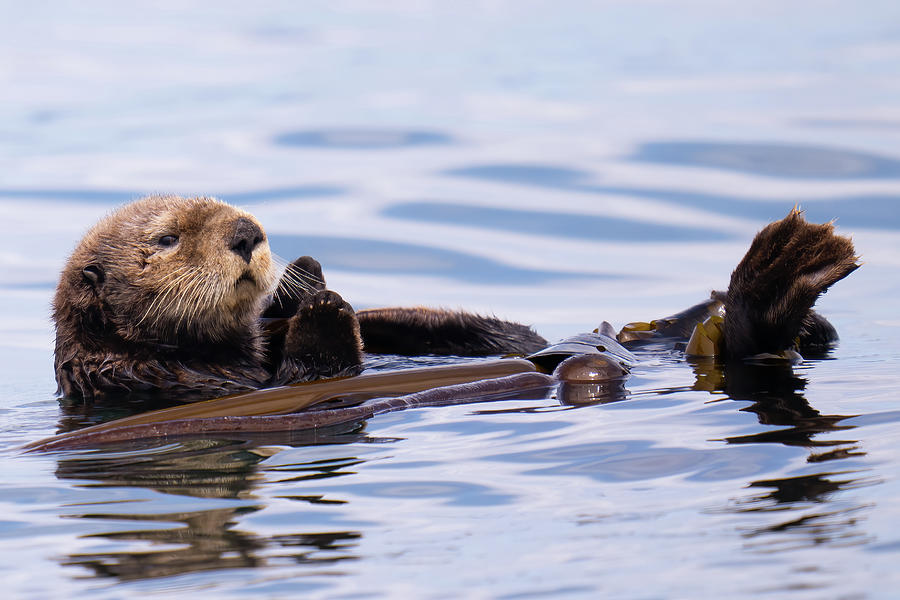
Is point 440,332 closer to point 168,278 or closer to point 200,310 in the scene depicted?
point 200,310

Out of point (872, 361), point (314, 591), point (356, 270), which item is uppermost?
point (356, 270)

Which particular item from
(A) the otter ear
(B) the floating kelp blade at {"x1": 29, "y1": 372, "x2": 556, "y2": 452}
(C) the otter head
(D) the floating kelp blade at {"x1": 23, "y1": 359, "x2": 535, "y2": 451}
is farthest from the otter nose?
(B) the floating kelp blade at {"x1": 29, "y1": 372, "x2": 556, "y2": 452}

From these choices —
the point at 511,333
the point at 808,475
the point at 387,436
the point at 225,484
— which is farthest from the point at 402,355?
the point at 808,475

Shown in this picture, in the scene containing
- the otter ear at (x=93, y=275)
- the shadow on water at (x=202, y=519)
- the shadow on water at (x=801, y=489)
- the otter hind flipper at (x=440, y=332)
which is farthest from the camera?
the otter hind flipper at (x=440, y=332)

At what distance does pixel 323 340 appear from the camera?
501cm

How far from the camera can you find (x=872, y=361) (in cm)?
532

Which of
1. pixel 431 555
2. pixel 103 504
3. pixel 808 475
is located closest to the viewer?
pixel 431 555

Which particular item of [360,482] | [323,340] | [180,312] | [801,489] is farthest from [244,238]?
[801,489]

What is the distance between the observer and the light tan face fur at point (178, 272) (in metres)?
4.95

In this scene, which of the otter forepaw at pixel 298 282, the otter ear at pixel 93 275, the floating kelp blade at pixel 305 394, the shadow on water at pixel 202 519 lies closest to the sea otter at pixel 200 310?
the otter ear at pixel 93 275

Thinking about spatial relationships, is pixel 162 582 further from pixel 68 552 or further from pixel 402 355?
pixel 402 355

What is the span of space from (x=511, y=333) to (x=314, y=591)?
3990 mm

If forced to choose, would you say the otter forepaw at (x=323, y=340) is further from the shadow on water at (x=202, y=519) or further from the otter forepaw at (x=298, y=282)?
the shadow on water at (x=202, y=519)

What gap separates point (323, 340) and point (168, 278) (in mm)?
753
